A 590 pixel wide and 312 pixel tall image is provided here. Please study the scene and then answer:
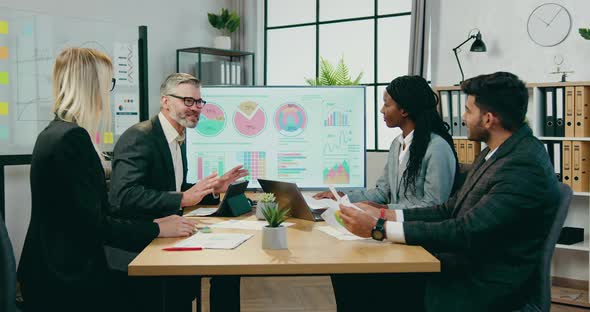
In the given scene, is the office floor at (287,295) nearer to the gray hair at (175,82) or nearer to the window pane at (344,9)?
the gray hair at (175,82)

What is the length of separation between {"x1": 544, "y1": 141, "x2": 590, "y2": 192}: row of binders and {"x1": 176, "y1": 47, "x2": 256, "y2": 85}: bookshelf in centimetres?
300

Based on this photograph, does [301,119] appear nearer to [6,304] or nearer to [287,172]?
[287,172]

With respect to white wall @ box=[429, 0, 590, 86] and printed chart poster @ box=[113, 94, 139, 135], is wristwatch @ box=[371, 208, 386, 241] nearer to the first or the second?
white wall @ box=[429, 0, 590, 86]

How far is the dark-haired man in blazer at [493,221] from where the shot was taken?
70.6 inches

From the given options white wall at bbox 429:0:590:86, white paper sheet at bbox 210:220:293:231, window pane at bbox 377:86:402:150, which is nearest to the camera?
white paper sheet at bbox 210:220:293:231

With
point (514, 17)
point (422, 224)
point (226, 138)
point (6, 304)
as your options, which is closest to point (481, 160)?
point (422, 224)

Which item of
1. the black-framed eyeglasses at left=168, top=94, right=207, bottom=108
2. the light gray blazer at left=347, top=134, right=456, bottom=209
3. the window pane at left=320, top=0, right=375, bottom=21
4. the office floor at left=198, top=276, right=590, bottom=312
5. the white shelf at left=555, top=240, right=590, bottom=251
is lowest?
the office floor at left=198, top=276, right=590, bottom=312

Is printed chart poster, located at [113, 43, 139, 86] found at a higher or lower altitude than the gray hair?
higher

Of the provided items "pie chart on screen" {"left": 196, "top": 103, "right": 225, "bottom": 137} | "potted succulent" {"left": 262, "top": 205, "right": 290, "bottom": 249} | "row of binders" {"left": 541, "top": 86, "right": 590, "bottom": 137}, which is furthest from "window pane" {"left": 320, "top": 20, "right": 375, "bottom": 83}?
"potted succulent" {"left": 262, "top": 205, "right": 290, "bottom": 249}

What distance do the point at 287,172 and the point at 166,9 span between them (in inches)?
135

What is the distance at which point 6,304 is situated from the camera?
5.03 feet

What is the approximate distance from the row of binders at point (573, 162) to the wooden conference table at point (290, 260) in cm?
254

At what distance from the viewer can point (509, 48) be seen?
181 inches

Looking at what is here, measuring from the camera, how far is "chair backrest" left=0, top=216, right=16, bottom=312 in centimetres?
151
